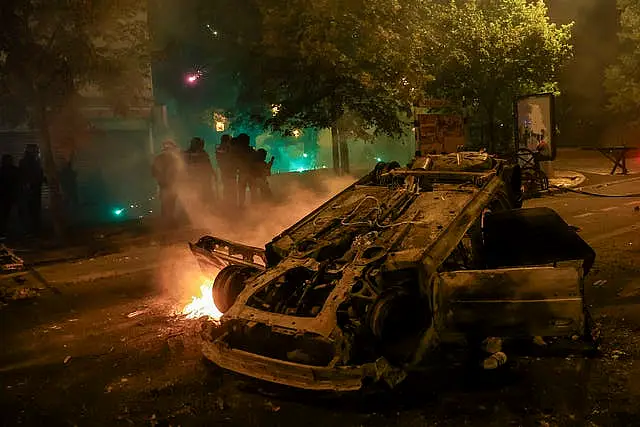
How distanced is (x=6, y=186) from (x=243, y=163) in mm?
5275

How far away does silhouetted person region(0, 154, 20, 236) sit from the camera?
44.4 feet

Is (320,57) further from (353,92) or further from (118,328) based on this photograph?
(118,328)

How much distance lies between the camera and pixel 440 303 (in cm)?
526

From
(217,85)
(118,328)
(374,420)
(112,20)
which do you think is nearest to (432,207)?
(374,420)

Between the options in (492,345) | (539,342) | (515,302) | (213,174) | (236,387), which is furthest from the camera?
(213,174)

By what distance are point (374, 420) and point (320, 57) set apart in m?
12.1

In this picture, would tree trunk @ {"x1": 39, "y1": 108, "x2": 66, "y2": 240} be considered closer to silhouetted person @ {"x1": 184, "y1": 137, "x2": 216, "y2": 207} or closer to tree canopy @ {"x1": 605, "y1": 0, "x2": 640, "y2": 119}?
silhouetted person @ {"x1": 184, "y1": 137, "x2": 216, "y2": 207}

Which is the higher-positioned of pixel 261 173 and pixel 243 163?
pixel 243 163

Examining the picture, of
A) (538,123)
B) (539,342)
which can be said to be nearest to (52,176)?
(539,342)

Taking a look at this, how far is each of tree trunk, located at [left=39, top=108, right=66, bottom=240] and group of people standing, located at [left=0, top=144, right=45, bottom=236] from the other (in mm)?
1345

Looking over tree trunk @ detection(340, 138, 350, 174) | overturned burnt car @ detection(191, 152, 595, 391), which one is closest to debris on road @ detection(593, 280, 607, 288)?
overturned burnt car @ detection(191, 152, 595, 391)

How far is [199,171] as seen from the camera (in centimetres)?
1554

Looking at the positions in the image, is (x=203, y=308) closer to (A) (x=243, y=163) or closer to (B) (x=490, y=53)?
(A) (x=243, y=163)

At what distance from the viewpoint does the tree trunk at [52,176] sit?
1244 cm
